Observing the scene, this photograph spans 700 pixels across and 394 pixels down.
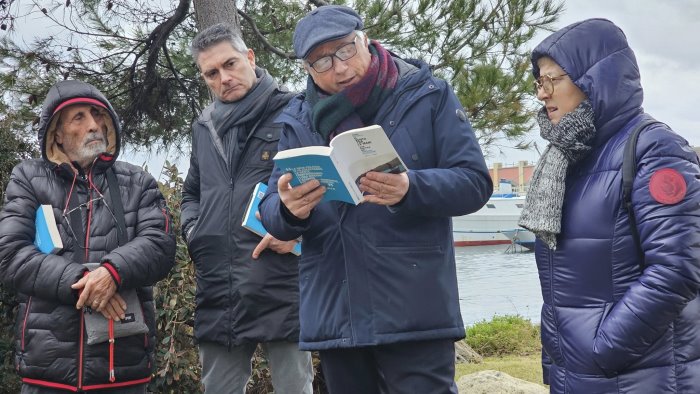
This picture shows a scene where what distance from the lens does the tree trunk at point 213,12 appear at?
5.16m

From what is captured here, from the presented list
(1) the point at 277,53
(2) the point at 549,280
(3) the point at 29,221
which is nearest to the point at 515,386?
(2) the point at 549,280

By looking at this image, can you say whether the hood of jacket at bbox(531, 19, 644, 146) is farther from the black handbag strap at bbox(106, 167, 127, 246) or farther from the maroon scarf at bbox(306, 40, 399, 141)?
the black handbag strap at bbox(106, 167, 127, 246)

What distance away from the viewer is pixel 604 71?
2086mm

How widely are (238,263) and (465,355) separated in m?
4.38

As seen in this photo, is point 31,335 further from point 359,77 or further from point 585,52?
point 585,52

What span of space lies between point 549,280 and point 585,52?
0.64 m

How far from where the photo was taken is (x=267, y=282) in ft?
10.00

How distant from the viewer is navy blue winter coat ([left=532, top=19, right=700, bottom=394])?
6.24 feet

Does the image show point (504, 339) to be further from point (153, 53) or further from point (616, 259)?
point (616, 259)

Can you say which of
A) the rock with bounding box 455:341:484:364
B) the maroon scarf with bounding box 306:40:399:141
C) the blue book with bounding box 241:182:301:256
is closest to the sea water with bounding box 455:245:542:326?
the rock with bounding box 455:341:484:364

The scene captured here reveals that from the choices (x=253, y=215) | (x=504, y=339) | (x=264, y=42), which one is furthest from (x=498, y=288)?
(x=253, y=215)

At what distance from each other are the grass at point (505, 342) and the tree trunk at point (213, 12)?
137 inches

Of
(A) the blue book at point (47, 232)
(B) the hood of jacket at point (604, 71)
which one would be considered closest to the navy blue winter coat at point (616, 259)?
(B) the hood of jacket at point (604, 71)

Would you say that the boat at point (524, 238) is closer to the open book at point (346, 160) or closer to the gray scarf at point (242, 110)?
the open book at point (346, 160)
